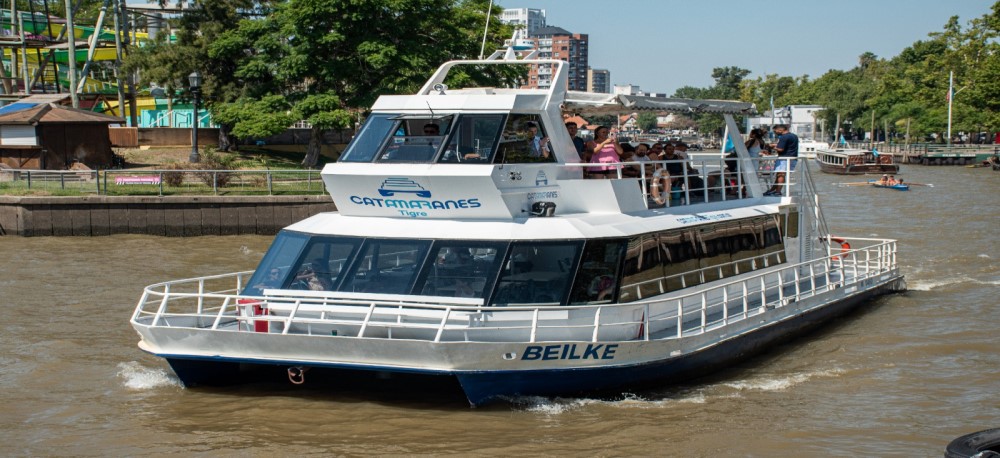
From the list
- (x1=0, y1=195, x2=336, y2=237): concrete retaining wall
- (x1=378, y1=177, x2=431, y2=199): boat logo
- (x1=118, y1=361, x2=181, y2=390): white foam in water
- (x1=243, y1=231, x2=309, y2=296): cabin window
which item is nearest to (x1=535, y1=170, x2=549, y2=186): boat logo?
(x1=378, y1=177, x2=431, y2=199): boat logo

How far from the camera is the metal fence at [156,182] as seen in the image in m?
31.2

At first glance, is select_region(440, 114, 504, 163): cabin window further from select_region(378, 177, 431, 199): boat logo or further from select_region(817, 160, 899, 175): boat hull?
select_region(817, 160, 899, 175): boat hull

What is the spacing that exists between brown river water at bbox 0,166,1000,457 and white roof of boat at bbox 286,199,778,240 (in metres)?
2.02

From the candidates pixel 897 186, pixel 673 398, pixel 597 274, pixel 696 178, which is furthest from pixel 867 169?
pixel 597 274

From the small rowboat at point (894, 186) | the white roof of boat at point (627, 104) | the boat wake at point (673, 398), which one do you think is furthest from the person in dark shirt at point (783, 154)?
the small rowboat at point (894, 186)

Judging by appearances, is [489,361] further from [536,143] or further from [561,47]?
[561,47]

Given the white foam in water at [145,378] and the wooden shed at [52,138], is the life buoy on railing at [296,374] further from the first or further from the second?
the wooden shed at [52,138]

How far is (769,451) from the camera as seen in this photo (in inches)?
479

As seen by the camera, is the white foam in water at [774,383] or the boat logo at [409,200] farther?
the white foam in water at [774,383]

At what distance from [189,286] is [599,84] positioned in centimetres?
3650

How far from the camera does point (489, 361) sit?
12180 millimetres

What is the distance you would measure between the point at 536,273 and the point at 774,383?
13.5 feet

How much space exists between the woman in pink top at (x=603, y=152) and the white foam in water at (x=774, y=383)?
3.40 m

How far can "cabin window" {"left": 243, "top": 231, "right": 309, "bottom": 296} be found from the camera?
45.2 ft
